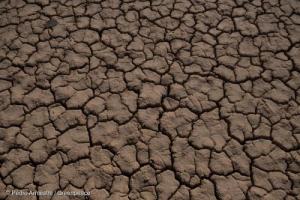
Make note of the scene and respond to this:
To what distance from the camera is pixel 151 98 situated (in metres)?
3.08

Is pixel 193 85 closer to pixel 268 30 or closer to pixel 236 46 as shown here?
pixel 236 46

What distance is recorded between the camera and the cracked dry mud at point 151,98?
2.67 meters

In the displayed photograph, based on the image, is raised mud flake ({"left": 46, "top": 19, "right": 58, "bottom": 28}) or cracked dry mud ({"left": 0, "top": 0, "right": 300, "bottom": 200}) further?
raised mud flake ({"left": 46, "top": 19, "right": 58, "bottom": 28})

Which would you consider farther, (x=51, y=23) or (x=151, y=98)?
(x=51, y=23)

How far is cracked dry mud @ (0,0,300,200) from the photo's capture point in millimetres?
2666

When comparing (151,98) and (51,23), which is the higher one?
(51,23)

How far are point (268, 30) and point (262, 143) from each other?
1.30m

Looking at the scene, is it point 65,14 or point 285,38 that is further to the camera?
point 65,14

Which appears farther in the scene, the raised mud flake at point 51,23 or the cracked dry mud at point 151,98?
the raised mud flake at point 51,23

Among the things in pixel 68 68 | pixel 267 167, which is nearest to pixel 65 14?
pixel 68 68

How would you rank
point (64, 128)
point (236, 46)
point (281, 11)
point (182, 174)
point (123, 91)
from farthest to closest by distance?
point (281, 11) < point (236, 46) < point (123, 91) < point (64, 128) < point (182, 174)

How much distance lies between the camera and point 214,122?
2932 mm

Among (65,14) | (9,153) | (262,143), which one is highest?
(65,14)

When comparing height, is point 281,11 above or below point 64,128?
above
